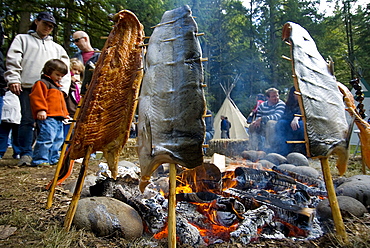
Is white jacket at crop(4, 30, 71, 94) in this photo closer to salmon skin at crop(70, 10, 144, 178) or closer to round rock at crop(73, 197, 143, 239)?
salmon skin at crop(70, 10, 144, 178)

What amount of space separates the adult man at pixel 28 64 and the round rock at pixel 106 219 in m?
3.17

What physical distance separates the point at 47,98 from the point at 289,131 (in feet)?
19.1

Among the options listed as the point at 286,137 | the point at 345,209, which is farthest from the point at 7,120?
the point at 286,137

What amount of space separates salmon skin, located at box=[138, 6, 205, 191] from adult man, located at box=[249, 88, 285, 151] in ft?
19.0

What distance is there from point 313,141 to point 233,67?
808 inches

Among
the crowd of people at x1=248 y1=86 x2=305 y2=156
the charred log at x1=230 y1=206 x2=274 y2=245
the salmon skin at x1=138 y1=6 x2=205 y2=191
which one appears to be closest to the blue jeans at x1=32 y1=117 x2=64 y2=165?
the salmon skin at x1=138 y1=6 x2=205 y2=191

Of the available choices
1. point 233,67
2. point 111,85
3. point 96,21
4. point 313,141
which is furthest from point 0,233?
point 233,67

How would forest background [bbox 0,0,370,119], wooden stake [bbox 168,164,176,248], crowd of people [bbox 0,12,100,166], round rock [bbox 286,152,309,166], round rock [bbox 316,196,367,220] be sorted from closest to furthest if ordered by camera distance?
wooden stake [bbox 168,164,176,248] < round rock [bbox 316,196,367,220] < crowd of people [bbox 0,12,100,166] < round rock [bbox 286,152,309,166] < forest background [bbox 0,0,370,119]

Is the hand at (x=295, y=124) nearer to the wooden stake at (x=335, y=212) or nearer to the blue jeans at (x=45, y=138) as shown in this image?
the wooden stake at (x=335, y=212)

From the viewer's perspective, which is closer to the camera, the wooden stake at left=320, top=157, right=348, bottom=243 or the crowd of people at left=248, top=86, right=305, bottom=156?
the wooden stake at left=320, top=157, right=348, bottom=243

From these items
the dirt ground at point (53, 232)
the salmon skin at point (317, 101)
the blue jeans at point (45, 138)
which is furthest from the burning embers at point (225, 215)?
the blue jeans at point (45, 138)

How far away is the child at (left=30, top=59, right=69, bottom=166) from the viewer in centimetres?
407

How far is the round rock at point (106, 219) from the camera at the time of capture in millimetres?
1875

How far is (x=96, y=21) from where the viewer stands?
10008 mm
